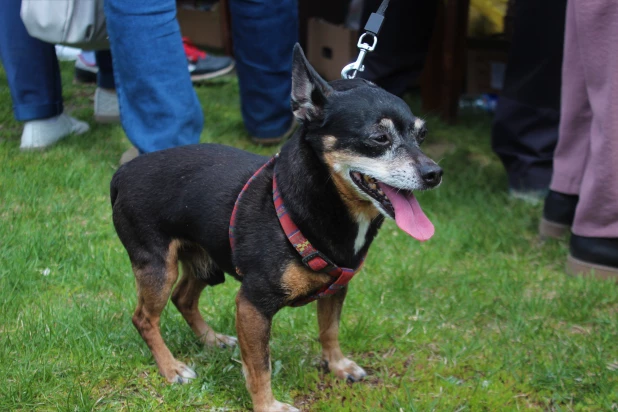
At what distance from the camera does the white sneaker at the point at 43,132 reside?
181 inches

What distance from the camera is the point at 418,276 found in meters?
3.71

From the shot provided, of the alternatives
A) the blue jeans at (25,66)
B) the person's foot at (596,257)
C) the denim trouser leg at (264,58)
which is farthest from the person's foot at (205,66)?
the person's foot at (596,257)

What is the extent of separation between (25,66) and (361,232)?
112 inches

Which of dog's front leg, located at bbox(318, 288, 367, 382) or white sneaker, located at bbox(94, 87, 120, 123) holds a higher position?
dog's front leg, located at bbox(318, 288, 367, 382)

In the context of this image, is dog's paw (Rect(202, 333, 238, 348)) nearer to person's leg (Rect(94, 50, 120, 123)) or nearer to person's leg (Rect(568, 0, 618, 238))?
person's leg (Rect(568, 0, 618, 238))

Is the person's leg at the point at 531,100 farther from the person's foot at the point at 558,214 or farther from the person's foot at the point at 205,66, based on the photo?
the person's foot at the point at 205,66

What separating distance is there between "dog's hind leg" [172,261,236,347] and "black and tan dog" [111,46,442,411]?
0.25 m

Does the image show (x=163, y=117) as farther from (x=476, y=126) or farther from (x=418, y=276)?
(x=476, y=126)

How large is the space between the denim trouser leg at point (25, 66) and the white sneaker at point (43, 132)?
51 mm

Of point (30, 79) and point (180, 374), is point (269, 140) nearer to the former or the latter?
point (30, 79)

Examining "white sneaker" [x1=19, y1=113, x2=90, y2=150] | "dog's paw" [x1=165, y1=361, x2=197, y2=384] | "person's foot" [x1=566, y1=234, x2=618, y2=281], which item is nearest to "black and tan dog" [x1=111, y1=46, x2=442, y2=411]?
"dog's paw" [x1=165, y1=361, x2=197, y2=384]

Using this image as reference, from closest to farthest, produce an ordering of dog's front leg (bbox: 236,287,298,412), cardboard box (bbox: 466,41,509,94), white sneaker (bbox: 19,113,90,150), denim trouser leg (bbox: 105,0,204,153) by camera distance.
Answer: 1. dog's front leg (bbox: 236,287,298,412)
2. denim trouser leg (bbox: 105,0,204,153)
3. white sneaker (bbox: 19,113,90,150)
4. cardboard box (bbox: 466,41,509,94)

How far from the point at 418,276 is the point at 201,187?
4.86 feet

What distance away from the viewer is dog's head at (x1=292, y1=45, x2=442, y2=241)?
2.35m
